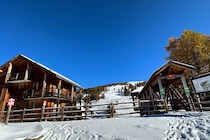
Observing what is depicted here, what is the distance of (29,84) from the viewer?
→ 2122cm

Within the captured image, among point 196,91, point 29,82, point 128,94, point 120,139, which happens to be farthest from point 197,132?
point 128,94

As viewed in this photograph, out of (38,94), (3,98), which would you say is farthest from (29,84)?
(3,98)

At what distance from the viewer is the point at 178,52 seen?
830 inches

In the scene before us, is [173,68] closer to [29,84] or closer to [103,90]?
[29,84]

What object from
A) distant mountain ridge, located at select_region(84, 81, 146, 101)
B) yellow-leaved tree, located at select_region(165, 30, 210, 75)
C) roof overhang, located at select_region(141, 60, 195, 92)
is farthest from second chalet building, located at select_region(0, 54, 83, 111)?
yellow-leaved tree, located at select_region(165, 30, 210, 75)

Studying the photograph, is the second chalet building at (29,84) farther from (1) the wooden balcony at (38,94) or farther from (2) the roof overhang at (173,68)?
(2) the roof overhang at (173,68)

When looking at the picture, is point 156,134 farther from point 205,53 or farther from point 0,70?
point 0,70

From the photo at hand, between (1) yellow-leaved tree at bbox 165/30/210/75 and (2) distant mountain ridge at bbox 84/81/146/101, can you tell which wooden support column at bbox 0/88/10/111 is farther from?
(1) yellow-leaved tree at bbox 165/30/210/75

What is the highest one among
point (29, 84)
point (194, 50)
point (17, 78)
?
point (194, 50)

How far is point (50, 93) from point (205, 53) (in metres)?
21.7

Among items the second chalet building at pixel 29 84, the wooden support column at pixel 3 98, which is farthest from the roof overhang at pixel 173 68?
the wooden support column at pixel 3 98

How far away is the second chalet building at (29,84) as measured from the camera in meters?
19.1

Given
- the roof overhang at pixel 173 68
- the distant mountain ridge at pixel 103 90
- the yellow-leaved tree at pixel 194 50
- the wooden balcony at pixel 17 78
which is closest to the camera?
the roof overhang at pixel 173 68

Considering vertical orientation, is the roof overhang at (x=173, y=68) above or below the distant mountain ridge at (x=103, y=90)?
below
